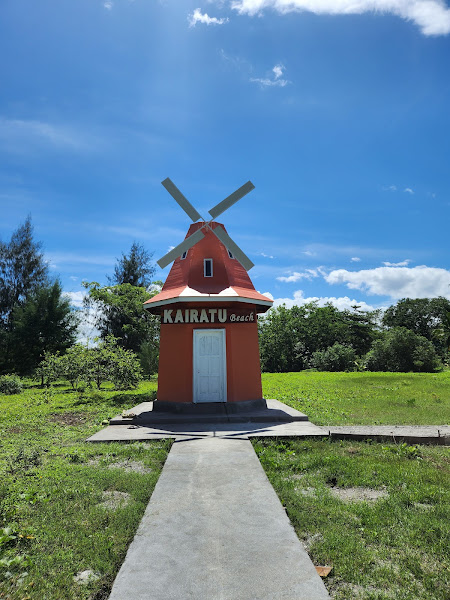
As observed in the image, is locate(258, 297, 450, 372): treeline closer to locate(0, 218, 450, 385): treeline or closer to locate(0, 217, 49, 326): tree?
locate(0, 218, 450, 385): treeline

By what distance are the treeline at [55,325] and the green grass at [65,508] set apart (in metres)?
8.08

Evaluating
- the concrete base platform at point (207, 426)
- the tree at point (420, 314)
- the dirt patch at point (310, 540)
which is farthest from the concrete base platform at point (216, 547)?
the tree at point (420, 314)

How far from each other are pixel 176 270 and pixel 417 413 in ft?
26.3

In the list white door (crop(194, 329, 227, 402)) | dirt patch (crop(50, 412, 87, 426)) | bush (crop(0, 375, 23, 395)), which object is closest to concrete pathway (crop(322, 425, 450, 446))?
white door (crop(194, 329, 227, 402))

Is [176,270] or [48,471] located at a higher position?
[176,270]

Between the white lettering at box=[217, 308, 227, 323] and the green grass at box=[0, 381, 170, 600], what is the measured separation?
4.21 m

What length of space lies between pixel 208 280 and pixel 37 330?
19.5m

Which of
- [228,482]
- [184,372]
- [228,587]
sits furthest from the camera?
[184,372]

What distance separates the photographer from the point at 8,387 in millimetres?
19844

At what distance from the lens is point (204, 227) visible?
12.2m

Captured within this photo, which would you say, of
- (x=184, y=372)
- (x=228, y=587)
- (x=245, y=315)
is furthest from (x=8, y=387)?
(x=228, y=587)

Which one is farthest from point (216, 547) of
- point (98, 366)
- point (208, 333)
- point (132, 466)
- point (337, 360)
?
point (337, 360)

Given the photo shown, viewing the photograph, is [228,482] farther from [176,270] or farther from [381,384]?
[381,384]

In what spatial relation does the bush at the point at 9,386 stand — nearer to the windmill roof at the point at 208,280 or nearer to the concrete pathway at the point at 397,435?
the windmill roof at the point at 208,280
